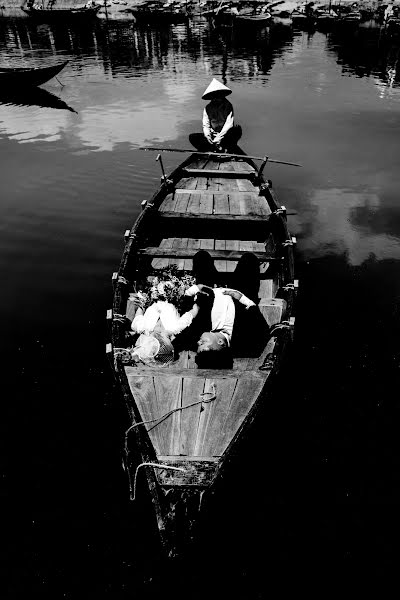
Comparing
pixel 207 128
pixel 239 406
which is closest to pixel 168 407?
pixel 239 406

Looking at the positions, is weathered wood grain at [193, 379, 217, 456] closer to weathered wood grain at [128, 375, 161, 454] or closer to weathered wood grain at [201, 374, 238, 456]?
weathered wood grain at [201, 374, 238, 456]

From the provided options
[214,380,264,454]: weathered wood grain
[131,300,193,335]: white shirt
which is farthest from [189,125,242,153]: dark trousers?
[214,380,264,454]: weathered wood grain

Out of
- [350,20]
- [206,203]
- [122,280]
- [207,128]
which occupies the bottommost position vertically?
[206,203]

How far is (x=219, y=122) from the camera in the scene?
1232 centimetres

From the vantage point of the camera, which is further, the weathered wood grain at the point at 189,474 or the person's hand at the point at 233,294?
the person's hand at the point at 233,294

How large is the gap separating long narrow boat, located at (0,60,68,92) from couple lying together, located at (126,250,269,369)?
25.6m

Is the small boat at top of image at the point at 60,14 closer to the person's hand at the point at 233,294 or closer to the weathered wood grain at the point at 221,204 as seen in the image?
the weathered wood grain at the point at 221,204

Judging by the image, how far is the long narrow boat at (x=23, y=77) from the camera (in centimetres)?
2434

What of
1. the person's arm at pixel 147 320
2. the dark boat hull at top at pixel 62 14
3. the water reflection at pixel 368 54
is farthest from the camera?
the dark boat hull at top at pixel 62 14

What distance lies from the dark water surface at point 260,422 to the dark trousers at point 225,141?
98.2 inches

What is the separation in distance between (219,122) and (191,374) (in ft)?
32.6

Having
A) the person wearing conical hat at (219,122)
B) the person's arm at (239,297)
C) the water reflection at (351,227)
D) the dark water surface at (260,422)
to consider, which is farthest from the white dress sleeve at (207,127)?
the person's arm at (239,297)

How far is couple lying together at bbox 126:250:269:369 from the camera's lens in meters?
5.14

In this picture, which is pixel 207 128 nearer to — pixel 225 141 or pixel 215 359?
pixel 225 141
